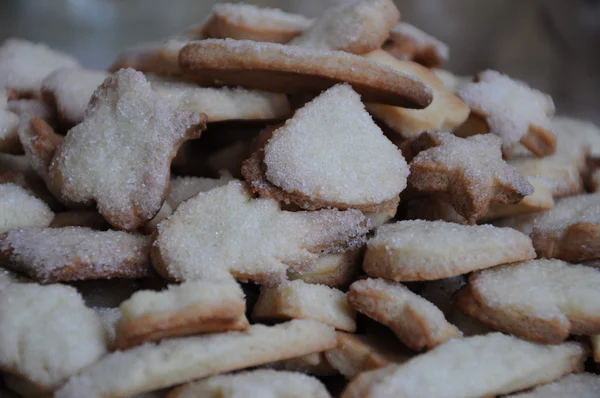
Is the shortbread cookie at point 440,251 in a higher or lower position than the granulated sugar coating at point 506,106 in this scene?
lower

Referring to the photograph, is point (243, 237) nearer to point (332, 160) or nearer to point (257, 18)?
point (332, 160)

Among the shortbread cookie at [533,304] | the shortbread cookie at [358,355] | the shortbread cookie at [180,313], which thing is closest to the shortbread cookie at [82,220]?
the shortbread cookie at [180,313]

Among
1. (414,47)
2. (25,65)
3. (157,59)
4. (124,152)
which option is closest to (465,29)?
(414,47)

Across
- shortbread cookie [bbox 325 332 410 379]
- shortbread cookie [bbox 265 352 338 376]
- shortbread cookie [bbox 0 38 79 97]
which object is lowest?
shortbread cookie [bbox 265 352 338 376]

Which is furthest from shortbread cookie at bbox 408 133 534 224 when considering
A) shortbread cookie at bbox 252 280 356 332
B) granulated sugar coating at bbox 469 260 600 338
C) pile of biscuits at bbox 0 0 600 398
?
shortbread cookie at bbox 252 280 356 332

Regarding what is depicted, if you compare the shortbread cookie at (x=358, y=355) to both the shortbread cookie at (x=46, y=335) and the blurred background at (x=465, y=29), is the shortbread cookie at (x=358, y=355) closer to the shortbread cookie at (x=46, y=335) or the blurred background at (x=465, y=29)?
the shortbread cookie at (x=46, y=335)

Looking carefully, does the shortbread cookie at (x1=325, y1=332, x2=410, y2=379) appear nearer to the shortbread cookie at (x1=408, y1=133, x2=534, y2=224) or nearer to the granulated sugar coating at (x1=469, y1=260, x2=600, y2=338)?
the granulated sugar coating at (x1=469, y1=260, x2=600, y2=338)
